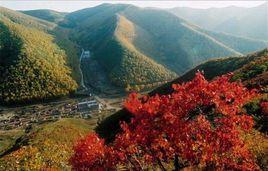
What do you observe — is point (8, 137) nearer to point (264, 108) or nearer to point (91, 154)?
point (264, 108)

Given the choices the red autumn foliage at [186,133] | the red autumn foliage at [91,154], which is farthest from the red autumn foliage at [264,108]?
the red autumn foliage at [91,154]

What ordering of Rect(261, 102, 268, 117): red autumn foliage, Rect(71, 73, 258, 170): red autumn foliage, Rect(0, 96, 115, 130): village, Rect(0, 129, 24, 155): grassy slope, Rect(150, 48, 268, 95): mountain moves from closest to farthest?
Rect(71, 73, 258, 170): red autumn foliage < Rect(261, 102, 268, 117): red autumn foliage < Rect(150, 48, 268, 95): mountain < Rect(0, 129, 24, 155): grassy slope < Rect(0, 96, 115, 130): village

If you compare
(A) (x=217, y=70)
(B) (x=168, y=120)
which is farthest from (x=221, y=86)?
(A) (x=217, y=70)

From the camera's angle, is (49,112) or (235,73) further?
(49,112)

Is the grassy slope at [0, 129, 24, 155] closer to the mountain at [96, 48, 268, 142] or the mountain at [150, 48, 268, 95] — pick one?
the mountain at [96, 48, 268, 142]

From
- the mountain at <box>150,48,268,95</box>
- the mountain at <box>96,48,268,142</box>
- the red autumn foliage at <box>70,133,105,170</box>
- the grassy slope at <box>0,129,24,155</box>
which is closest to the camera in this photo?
the red autumn foliage at <box>70,133,105,170</box>

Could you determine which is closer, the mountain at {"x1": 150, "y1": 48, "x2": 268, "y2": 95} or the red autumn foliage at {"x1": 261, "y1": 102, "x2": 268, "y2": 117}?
the red autumn foliage at {"x1": 261, "y1": 102, "x2": 268, "y2": 117}

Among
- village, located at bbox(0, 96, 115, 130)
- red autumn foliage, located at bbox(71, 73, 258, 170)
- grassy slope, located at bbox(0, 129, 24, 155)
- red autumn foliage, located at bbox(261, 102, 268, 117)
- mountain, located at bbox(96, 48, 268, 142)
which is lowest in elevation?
village, located at bbox(0, 96, 115, 130)

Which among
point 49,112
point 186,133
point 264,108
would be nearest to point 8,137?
point 49,112

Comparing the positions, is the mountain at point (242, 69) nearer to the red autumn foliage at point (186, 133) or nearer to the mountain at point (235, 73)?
the mountain at point (235, 73)

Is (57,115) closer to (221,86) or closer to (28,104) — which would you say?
(28,104)

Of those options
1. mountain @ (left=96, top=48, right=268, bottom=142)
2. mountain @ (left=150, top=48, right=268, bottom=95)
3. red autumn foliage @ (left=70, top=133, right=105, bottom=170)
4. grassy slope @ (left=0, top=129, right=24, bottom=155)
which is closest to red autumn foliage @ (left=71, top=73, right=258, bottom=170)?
red autumn foliage @ (left=70, top=133, right=105, bottom=170)
